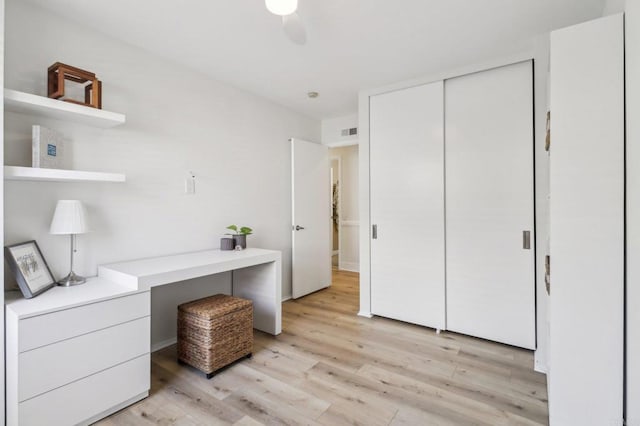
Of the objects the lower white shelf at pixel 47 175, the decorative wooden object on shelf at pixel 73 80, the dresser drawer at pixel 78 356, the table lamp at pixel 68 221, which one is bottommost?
the dresser drawer at pixel 78 356

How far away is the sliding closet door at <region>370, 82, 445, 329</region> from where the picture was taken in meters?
3.01

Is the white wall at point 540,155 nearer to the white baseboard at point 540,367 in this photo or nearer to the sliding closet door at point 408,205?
the white baseboard at point 540,367

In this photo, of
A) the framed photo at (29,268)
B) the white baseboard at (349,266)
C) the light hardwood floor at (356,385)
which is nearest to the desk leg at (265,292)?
the light hardwood floor at (356,385)

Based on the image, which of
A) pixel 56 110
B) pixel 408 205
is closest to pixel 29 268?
pixel 56 110

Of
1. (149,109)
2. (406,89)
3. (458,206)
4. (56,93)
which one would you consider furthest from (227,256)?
(406,89)

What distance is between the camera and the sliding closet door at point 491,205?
260 cm

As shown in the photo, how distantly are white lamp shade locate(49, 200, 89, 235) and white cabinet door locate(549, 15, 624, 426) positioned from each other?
266cm

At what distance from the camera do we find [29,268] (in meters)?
1.81

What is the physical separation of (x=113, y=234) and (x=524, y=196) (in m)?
3.22

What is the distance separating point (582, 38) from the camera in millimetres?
1534

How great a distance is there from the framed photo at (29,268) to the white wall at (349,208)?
4.56 metres

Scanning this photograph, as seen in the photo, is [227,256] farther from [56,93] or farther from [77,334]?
[56,93]

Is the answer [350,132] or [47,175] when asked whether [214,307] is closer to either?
[47,175]

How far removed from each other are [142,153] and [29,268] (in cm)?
110
